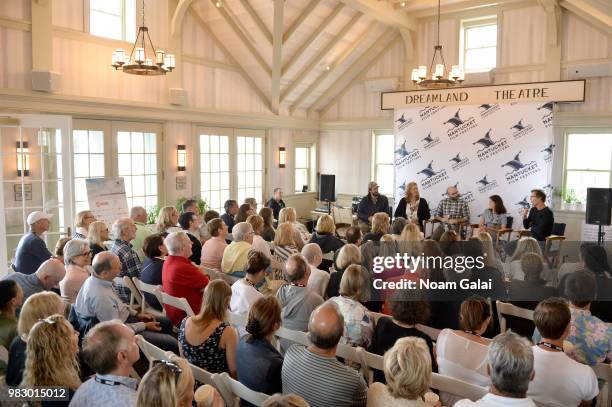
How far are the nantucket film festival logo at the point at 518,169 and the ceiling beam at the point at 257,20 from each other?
16.7 ft

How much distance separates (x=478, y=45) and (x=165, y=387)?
33.7 feet

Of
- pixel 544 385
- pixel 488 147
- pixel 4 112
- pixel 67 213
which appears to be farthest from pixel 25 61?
pixel 488 147

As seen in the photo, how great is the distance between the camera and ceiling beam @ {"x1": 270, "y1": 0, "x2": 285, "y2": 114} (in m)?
8.55

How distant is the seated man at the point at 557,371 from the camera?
255cm

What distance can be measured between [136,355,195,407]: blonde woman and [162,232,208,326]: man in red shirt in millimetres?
2250

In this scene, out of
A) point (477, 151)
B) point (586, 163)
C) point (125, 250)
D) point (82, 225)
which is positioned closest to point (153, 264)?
point (125, 250)

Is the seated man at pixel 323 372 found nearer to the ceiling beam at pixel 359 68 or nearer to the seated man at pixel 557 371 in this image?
the seated man at pixel 557 371

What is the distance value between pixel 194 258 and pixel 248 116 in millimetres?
5554

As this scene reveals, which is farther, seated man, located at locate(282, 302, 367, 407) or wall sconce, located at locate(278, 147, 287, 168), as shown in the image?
wall sconce, located at locate(278, 147, 287, 168)

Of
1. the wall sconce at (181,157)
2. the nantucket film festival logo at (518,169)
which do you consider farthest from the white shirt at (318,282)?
the nantucket film festival logo at (518,169)

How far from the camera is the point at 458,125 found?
33.1 ft

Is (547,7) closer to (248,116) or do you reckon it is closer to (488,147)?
(488,147)

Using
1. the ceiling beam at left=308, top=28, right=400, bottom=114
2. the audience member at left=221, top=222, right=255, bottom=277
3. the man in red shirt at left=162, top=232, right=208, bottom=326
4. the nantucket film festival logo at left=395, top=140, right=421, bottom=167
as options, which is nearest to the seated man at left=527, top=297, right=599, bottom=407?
the man in red shirt at left=162, top=232, right=208, bottom=326

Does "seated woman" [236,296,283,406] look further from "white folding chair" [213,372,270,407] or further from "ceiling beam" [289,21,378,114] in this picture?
"ceiling beam" [289,21,378,114]
